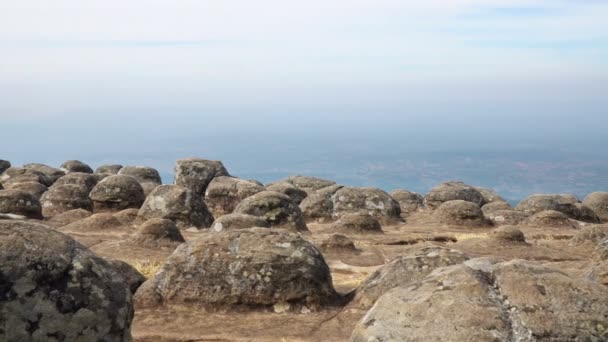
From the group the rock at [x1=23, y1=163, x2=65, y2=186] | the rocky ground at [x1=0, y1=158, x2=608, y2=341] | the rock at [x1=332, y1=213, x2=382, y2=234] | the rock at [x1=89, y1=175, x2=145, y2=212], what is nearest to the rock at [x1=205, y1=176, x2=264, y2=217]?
the rock at [x1=89, y1=175, x2=145, y2=212]

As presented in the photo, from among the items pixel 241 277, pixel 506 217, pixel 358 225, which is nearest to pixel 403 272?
pixel 241 277

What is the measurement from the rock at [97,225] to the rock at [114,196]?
8489mm

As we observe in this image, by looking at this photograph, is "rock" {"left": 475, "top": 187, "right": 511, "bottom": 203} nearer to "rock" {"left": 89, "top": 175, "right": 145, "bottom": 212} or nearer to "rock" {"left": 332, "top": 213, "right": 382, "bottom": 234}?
"rock" {"left": 332, "top": 213, "right": 382, "bottom": 234}

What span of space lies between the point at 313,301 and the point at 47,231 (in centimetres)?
939

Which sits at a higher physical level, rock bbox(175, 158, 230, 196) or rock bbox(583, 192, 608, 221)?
rock bbox(175, 158, 230, 196)

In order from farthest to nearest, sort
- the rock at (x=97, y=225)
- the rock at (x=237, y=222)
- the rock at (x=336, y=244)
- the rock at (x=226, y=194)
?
1. the rock at (x=226, y=194)
2. the rock at (x=97, y=225)
3. the rock at (x=336, y=244)
4. the rock at (x=237, y=222)

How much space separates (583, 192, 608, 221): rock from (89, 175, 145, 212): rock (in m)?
37.7

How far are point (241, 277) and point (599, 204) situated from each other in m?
46.8

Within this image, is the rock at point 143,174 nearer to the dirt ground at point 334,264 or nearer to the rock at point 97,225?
the dirt ground at point 334,264

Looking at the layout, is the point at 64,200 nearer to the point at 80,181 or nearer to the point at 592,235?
the point at 80,181

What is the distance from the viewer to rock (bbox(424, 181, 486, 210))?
5650cm

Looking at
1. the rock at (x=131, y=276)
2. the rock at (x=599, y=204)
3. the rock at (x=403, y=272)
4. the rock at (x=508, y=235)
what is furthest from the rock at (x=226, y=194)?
the rock at (x=403, y=272)

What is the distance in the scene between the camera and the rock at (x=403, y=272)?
19.3 metres

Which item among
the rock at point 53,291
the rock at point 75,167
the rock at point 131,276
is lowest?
the rock at point 75,167
